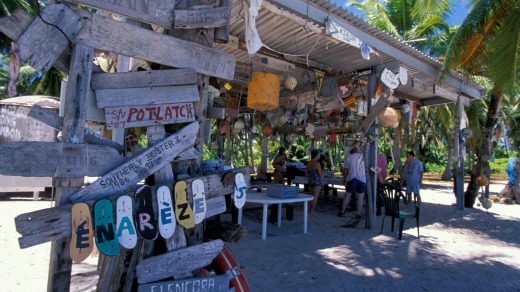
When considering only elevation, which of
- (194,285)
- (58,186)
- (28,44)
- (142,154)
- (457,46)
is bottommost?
(194,285)

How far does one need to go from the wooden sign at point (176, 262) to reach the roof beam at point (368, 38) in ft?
10.4

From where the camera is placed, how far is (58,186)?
7.59ft

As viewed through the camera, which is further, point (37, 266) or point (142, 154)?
point (37, 266)

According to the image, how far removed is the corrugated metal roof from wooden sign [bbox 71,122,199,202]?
174cm

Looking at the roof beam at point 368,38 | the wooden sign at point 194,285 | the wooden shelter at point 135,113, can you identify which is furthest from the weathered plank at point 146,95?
the roof beam at point 368,38

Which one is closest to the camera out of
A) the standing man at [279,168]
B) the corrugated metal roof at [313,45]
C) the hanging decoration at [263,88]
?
the corrugated metal roof at [313,45]

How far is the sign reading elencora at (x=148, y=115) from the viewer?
2584 mm

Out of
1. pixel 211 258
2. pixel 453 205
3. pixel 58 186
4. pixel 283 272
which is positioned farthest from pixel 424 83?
pixel 58 186

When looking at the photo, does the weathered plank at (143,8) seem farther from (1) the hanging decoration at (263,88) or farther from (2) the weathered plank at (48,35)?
(1) the hanging decoration at (263,88)

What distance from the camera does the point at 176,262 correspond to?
2670 mm

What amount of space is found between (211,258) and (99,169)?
3.59ft

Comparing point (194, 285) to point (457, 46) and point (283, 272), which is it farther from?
point (457, 46)

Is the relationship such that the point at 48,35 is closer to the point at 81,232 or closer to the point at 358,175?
the point at 81,232

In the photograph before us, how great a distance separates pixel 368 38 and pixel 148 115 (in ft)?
14.8
